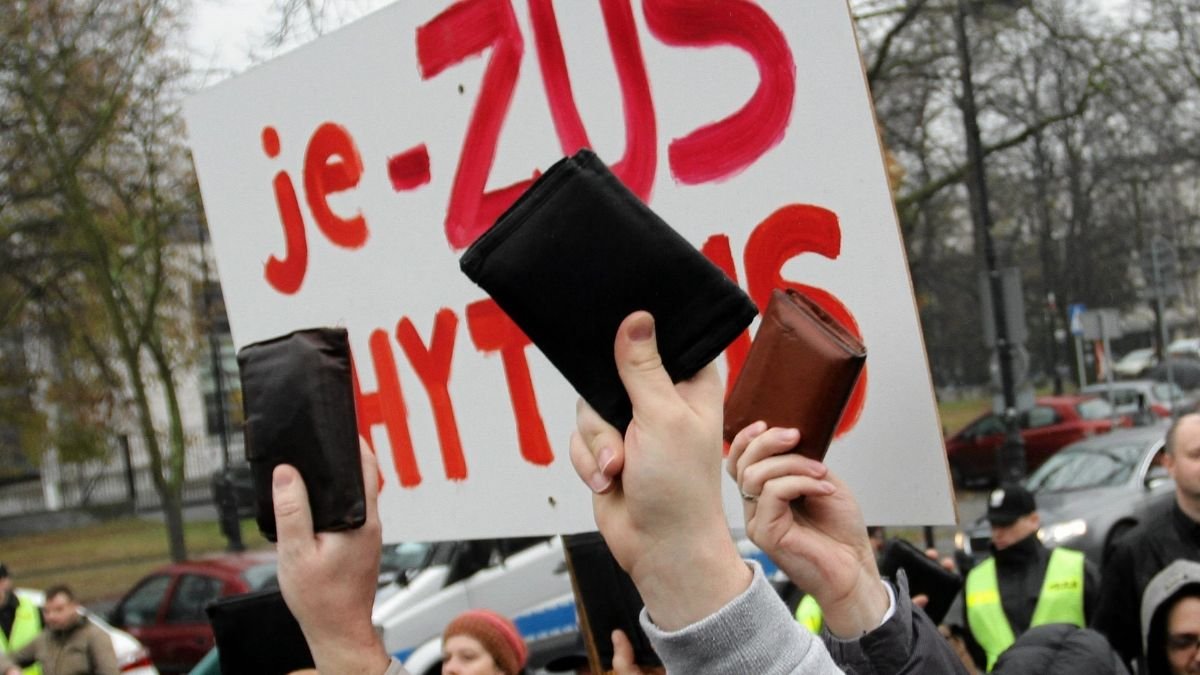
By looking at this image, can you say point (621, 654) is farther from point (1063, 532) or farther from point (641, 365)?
point (1063, 532)

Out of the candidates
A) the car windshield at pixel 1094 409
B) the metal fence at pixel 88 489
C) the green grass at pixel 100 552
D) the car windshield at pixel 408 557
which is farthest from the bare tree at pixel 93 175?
the car windshield at pixel 1094 409

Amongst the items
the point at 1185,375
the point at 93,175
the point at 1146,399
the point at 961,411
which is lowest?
the point at 961,411

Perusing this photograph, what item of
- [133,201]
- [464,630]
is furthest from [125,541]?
[464,630]

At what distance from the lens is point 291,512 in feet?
4.99

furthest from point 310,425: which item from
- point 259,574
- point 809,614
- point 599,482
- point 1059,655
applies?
point 259,574

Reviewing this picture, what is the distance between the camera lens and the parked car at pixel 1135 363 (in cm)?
3912

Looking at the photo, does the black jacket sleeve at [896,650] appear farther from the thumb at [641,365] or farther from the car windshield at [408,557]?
the car windshield at [408,557]

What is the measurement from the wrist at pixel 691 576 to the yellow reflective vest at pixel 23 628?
23.9 ft

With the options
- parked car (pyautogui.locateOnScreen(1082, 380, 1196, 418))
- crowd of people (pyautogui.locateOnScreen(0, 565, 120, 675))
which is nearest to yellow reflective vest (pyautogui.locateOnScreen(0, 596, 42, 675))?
crowd of people (pyautogui.locateOnScreen(0, 565, 120, 675))

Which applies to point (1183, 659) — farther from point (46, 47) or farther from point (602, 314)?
point (46, 47)

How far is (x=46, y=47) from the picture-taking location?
1508 centimetres

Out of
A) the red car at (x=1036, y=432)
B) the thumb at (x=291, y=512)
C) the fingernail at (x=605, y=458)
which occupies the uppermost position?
the fingernail at (x=605, y=458)

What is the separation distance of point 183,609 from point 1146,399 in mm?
17249

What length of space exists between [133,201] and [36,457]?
11.3 meters
